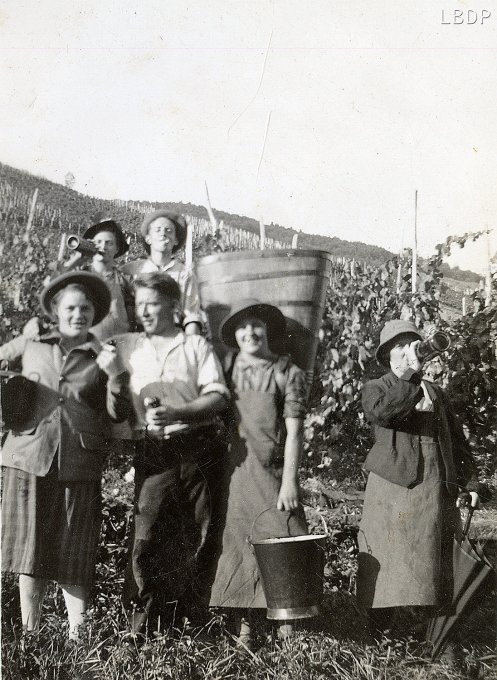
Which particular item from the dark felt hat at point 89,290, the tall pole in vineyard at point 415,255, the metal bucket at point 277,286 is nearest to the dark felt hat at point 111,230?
the dark felt hat at point 89,290

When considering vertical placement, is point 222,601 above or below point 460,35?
below

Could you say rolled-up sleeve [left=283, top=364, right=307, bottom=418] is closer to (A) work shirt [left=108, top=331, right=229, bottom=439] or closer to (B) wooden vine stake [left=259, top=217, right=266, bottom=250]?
(A) work shirt [left=108, top=331, right=229, bottom=439]

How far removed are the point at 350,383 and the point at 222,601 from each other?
4.89ft

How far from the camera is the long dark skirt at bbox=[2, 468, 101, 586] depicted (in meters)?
3.67

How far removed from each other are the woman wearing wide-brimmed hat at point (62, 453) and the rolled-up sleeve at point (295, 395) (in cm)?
89

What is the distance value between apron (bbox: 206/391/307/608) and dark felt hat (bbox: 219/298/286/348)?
0.34 metres

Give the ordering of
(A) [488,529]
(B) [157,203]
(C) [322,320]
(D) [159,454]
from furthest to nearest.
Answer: (A) [488,529] < (B) [157,203] < (C) [322,320] < (D) [159,454]

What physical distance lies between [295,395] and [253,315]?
0.50 metres

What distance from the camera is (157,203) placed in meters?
4.23

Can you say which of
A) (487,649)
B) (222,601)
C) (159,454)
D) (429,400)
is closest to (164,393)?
(159,454)

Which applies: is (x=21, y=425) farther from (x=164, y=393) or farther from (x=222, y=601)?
(x=222, y=601)

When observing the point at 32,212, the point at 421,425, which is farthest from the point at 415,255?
the point at 32,212

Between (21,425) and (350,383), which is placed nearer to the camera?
(21,425)

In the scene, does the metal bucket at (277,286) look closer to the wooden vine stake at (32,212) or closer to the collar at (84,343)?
the collar at (84,343)
